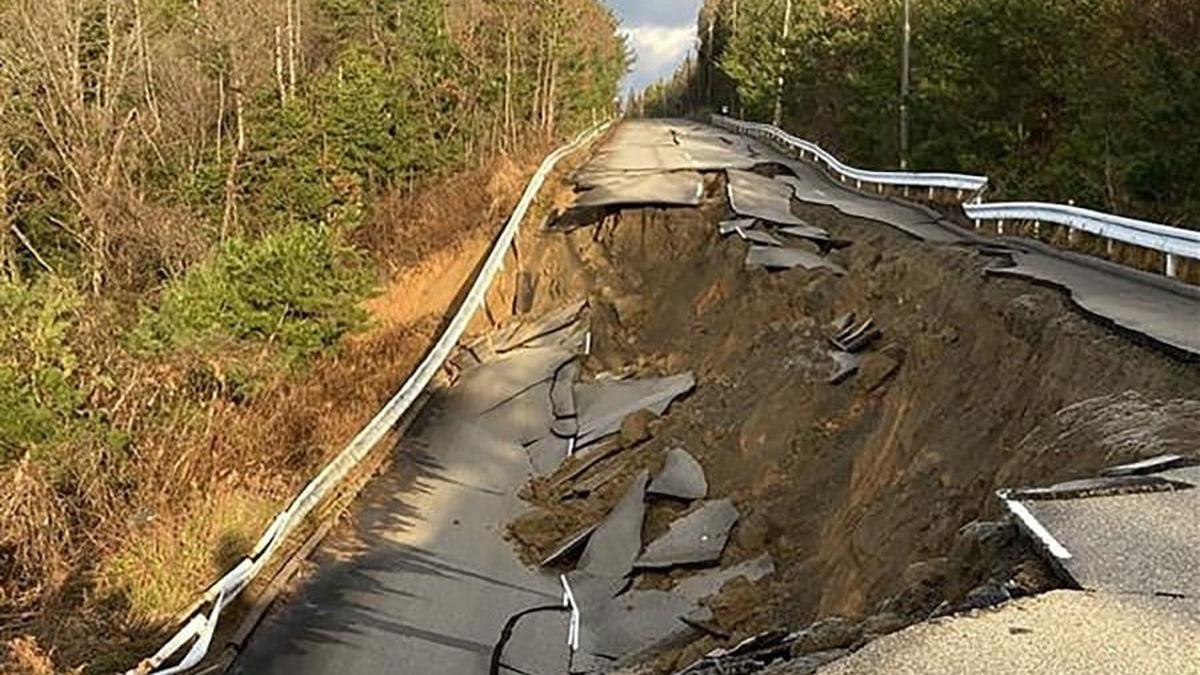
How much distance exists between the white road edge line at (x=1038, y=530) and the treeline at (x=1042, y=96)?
1150 centimetres

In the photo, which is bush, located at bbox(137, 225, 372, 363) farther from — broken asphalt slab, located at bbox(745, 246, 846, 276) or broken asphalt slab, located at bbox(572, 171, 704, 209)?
broken asphalt slab, located at bbox(745, 246, 846, 276)

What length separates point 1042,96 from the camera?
82.1 ft

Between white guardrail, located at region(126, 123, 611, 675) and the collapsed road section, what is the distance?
2.10 feet

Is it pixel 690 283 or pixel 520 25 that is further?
pixel 520 25

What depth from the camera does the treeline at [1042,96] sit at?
16.5 metres

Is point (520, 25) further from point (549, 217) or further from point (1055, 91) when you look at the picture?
point (1055, 91)

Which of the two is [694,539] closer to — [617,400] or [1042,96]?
[617,400]

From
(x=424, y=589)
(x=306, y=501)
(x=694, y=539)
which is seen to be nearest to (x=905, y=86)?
(x=694, y=539)

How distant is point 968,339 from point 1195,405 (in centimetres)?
438

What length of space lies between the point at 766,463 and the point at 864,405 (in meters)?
1.37

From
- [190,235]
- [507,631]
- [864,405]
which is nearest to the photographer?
[507,631]

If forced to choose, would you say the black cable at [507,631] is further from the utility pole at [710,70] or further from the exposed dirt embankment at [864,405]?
the utility pole at [710,70]

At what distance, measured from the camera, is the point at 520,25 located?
50.9 m

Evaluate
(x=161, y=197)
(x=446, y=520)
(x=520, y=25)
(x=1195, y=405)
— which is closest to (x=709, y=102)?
(x=520, y=25)
